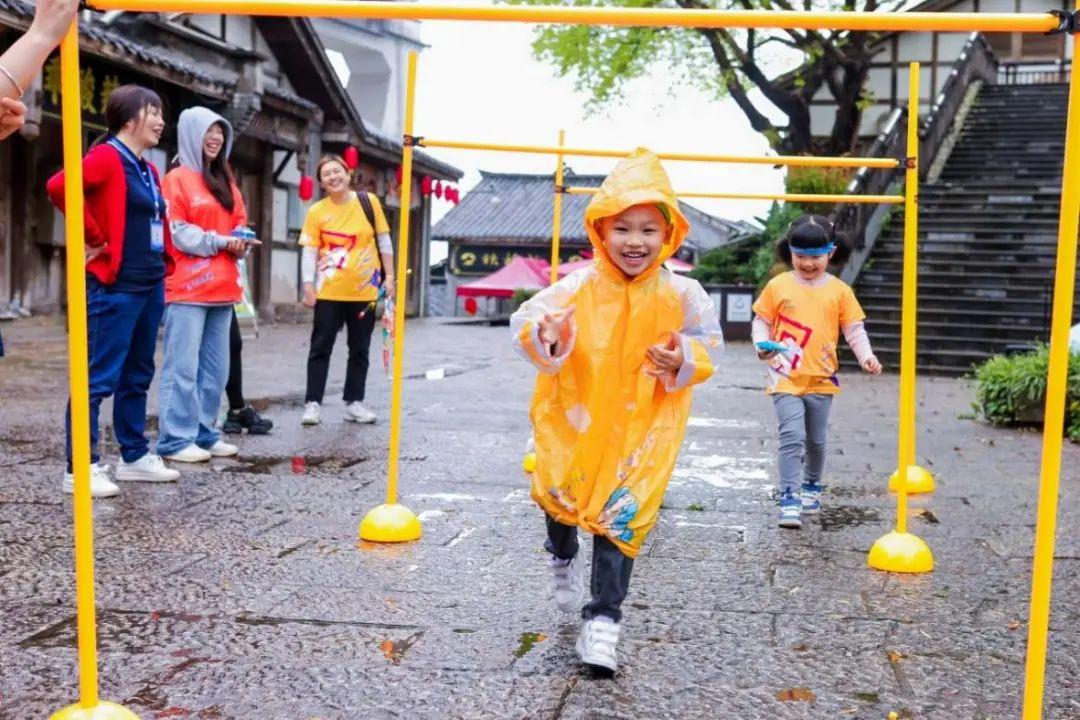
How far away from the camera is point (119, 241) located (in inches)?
202

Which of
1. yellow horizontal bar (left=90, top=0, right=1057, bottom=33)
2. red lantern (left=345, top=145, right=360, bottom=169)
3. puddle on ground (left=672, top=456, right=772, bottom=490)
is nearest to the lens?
yellow horizontal bar (left=90, top=0, right=1057, bottom=33)

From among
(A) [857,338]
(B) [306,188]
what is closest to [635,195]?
(A) [857,338]

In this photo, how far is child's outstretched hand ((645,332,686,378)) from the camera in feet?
10.3

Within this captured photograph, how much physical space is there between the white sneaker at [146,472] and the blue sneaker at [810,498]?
2853mm

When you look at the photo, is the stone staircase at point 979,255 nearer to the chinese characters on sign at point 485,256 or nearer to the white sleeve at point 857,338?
the white sleeve at point 857,338

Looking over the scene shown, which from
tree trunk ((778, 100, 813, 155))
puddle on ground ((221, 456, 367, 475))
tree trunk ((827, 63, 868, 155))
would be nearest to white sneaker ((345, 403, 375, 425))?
puddle on ground ((221, 456, 367, 475))

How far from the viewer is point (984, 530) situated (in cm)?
514

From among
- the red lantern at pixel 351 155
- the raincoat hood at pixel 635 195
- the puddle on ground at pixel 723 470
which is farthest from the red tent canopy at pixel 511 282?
the raincoat hood at pixel 635 195

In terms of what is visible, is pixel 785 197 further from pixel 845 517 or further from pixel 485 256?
pixel 485 256

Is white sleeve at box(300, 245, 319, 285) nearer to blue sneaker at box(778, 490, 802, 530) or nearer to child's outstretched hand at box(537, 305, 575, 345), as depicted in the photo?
blue sneaker at box(778, 490, 802, 530)

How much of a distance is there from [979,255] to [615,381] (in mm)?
16018

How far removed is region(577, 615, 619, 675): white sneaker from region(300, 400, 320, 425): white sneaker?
16.1 ft

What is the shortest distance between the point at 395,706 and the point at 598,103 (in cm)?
2326

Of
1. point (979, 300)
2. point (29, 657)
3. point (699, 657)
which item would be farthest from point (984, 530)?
point (979, 300)
